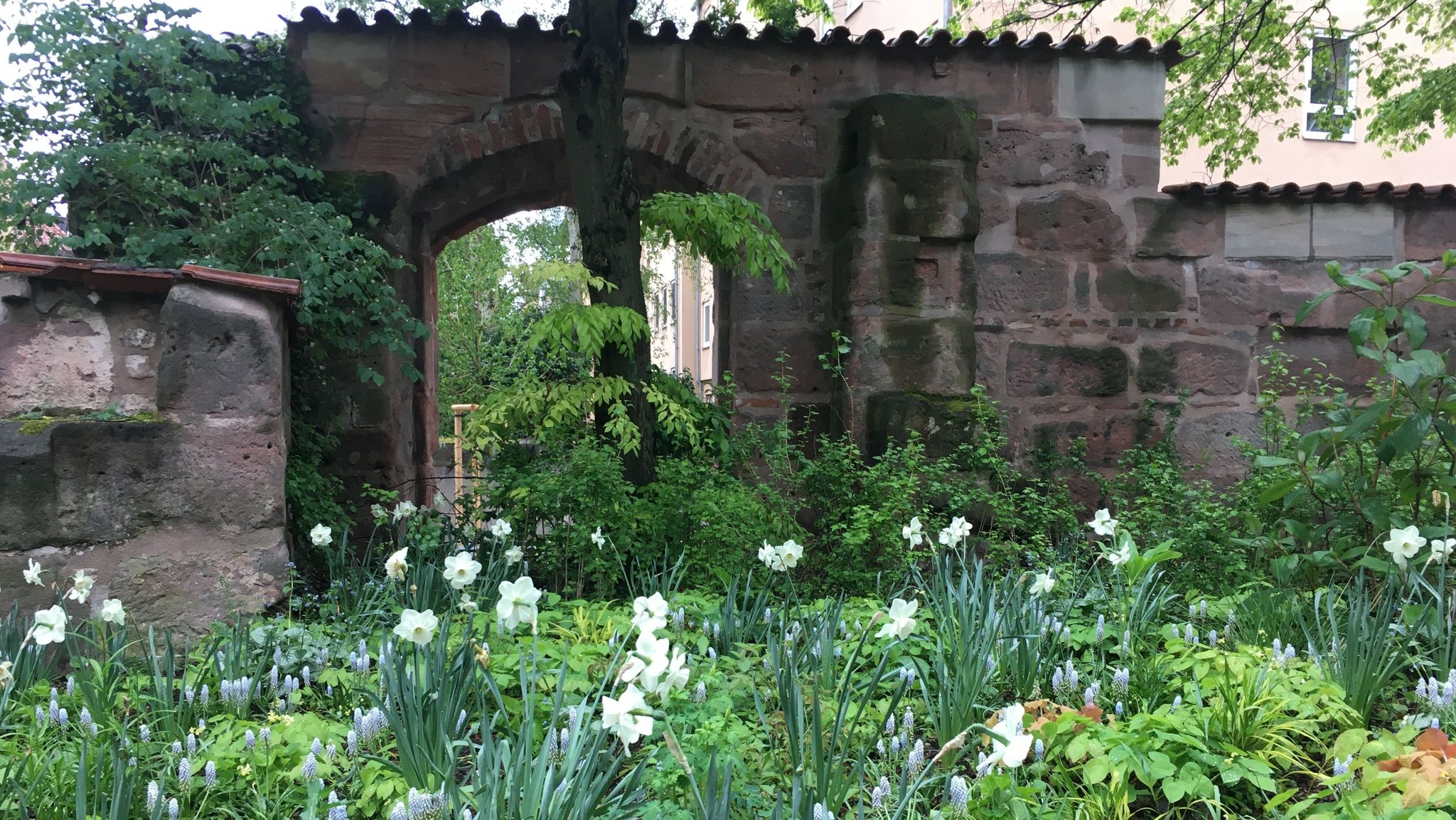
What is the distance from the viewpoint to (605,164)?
4.12 meters

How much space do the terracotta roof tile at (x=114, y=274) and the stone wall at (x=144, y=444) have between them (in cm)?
1

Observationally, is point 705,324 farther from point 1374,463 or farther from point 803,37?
point 1374,463

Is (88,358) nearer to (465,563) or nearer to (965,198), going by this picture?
(465,563)

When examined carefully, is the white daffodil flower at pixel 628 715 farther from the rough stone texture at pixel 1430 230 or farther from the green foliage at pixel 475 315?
the green foliage at pixel 475 315

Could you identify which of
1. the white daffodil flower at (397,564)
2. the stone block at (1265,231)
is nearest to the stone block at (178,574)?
the white daffodil flower at (397,564)

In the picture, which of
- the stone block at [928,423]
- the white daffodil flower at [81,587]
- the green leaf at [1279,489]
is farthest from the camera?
the stone block at [928,423]

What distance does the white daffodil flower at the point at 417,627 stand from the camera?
1880 mm

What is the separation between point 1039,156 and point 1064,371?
4.38 ft

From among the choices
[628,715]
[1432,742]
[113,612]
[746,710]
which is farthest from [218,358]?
[1432,742]

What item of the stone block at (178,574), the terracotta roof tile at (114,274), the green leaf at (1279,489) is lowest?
the stone block at (178,574)

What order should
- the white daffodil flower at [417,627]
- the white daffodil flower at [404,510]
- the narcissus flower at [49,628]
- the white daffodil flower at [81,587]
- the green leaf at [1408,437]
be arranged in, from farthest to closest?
the white daffodil flower at [404,510]
the green leaf at [1408,437]
the white daffodil flower at [81,587]
the narcissus flower at [49,628]
the white daffodil flower at [417,627]

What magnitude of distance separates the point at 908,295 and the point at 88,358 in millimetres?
3799

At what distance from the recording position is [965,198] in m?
5.12

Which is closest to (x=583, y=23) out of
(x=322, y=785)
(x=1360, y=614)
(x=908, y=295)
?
(x=908, y=295)
